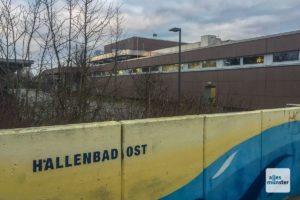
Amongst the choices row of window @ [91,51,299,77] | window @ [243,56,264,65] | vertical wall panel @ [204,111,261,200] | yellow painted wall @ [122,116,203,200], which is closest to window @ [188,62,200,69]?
row of window @ [91,51,299,77]

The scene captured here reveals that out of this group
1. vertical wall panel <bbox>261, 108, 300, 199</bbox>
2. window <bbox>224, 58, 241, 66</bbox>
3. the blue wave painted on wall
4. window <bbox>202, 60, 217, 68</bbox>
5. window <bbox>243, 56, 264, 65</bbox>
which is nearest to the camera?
the blue wave painted on wall

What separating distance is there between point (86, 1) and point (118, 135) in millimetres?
4428

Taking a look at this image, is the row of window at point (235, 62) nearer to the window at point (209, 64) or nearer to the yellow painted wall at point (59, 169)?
the window at point (209, 64)

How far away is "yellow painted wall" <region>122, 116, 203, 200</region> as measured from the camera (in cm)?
242

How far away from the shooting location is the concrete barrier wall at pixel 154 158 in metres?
1.93

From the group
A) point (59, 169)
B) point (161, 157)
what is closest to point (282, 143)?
point (161, 157)

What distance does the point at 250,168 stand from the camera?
3396 millimetres

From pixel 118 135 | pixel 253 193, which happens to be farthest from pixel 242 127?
pixel 118 135

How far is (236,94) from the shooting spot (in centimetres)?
1933

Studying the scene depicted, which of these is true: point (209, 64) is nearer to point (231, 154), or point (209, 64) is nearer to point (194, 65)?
point (194, 65)

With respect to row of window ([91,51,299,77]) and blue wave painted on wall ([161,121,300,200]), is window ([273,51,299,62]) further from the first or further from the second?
blue wave painted on wall ([161,121,300,200])

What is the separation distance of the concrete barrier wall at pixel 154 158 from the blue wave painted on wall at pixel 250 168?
0.01 m

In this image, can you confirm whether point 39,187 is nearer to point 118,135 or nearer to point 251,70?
point 118,135

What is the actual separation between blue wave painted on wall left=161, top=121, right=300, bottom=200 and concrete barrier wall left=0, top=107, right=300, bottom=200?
14 millimetres
